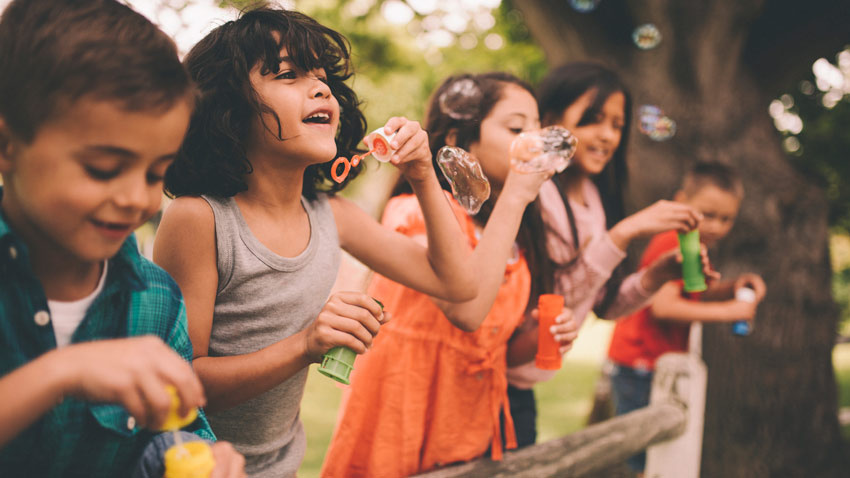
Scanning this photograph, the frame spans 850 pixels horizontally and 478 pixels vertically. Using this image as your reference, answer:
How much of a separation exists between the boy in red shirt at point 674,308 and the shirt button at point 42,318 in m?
2.43

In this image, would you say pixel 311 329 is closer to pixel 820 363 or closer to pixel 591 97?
pixel 591 97

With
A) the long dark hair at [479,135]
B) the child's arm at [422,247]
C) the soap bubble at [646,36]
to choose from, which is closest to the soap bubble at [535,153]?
the long dark hair at [479,135]

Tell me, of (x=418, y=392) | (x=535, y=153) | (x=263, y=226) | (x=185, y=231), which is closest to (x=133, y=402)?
(x=185, y=231)

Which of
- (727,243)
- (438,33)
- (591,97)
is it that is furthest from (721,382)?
(438,33)

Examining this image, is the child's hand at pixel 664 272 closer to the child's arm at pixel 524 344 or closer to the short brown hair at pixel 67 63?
the child's arm at pixel 524 344

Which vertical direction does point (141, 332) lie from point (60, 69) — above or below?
below

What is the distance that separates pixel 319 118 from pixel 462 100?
654mm

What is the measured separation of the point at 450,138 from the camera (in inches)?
75.2

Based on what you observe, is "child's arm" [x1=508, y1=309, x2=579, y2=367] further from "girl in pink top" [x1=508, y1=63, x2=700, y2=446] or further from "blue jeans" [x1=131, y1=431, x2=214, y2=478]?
"blue jeans" [x1=131, y1=431, x2=214, y2=478]

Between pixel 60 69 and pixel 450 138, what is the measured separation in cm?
123

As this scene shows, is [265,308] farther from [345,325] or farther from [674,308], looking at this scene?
[674,308]

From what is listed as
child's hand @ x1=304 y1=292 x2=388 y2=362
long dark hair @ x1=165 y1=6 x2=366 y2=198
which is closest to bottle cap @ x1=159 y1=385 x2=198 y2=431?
child's hand @ x1=304 y1=292 x2=388 y2=362

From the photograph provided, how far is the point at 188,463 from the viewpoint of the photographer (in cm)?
82

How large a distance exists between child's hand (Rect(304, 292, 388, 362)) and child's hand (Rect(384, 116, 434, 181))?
1.08ft
